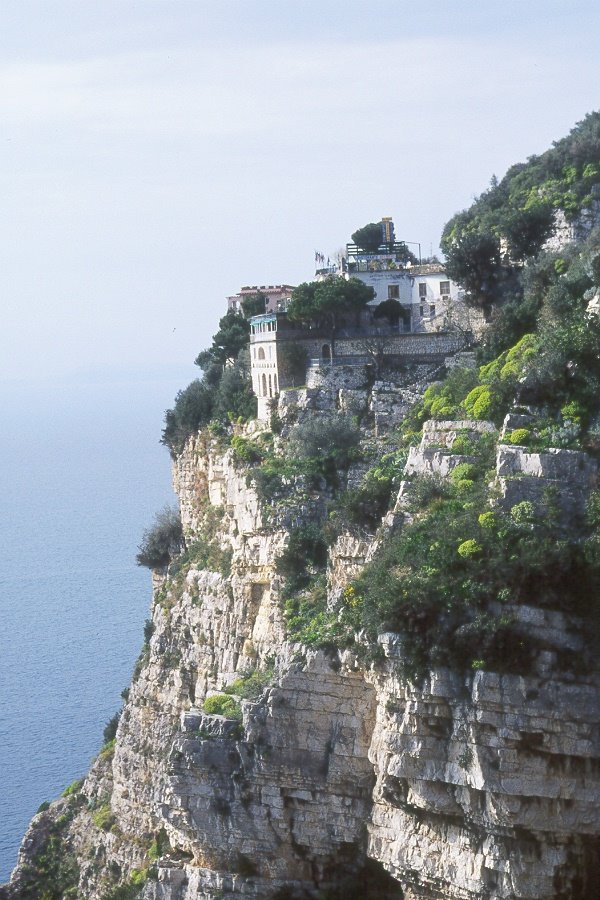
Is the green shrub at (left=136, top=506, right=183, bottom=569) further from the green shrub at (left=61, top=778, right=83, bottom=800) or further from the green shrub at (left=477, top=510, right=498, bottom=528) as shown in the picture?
the green shrub at (left=477, top=510, right=498, bottom=528)

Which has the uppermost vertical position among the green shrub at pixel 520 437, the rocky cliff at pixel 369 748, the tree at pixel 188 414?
the tree at pixel 188 414

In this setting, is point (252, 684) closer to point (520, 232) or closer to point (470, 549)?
point (470, 549)

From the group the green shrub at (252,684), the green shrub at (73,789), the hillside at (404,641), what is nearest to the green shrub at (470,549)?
the hillside at (404,641)

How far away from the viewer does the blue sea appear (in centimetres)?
5562

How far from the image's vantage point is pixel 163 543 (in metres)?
48.4

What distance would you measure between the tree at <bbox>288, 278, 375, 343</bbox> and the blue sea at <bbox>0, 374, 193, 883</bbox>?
63.9ft

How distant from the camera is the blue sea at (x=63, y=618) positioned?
182 feet

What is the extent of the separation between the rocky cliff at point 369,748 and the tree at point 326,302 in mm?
2534

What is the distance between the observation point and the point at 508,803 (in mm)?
27547

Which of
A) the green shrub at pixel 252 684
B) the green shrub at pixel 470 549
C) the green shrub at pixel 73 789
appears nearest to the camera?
the green shrub at pixel 470 549

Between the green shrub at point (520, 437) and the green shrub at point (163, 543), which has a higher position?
the green shrub at point (520, 437)

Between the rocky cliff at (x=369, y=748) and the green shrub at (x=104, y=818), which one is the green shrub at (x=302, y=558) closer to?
the rocky cliff at (x=369, y=748)

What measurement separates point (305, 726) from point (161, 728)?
1253cm

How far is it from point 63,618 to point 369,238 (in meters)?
31.7
